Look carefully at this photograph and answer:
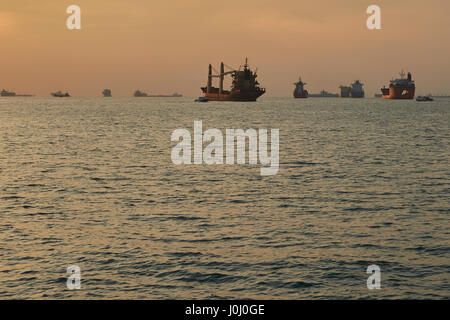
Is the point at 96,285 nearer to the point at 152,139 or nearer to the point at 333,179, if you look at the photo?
the point at 333,179

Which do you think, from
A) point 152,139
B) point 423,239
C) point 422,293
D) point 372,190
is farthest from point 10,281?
point 152,139

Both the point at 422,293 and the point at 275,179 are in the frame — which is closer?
the point at 422,293

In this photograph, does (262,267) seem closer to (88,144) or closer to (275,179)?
(275,179)

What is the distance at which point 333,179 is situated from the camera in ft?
113

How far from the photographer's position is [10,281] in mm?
15703

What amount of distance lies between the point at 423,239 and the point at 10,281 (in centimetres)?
1425

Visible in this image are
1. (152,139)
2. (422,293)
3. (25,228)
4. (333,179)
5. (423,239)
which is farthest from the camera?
(152,139)

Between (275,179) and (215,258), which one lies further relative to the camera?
(275,179)

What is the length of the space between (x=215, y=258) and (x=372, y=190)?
15416mm

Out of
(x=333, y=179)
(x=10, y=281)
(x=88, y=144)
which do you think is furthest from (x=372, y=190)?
(x=88, y=144)
